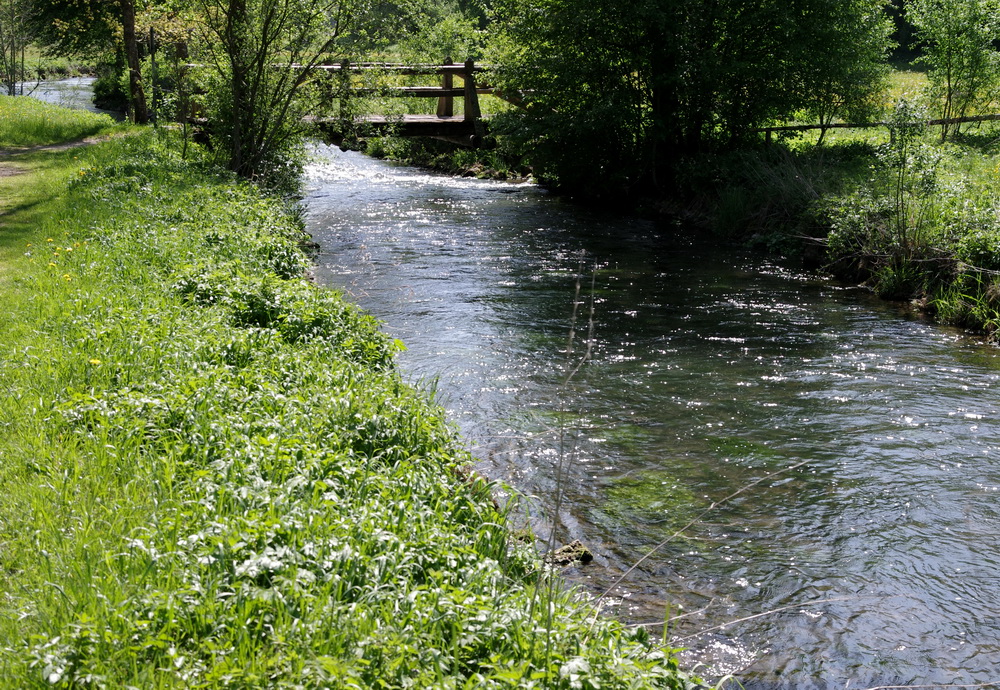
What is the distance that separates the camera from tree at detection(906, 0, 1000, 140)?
22.0 m

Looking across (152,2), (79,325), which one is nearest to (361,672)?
(79,325)

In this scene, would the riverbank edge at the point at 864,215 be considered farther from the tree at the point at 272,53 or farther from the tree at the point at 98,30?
the tree at the point at 98,30

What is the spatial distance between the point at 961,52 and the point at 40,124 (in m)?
24.2

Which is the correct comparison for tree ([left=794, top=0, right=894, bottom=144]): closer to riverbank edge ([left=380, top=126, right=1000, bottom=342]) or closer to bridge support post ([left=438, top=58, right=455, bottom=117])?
riverbank edge ([left=380, top=126, right=1000, bottom=342])

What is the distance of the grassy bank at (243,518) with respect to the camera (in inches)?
127

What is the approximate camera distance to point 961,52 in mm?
22141

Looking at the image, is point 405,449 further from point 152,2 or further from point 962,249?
point 152,2

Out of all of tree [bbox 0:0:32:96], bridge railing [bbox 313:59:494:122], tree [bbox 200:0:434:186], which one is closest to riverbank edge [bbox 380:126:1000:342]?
bridge railing [bbox 313:59:494:122]

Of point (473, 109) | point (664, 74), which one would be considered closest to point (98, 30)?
point (473, 109)

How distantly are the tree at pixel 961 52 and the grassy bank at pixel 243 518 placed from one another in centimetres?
2057

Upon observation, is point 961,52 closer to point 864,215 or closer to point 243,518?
point 864,215

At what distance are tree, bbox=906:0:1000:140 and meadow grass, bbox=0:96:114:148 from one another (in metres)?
22.8

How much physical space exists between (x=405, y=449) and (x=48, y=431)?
210cm

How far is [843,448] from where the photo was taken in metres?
7.37
